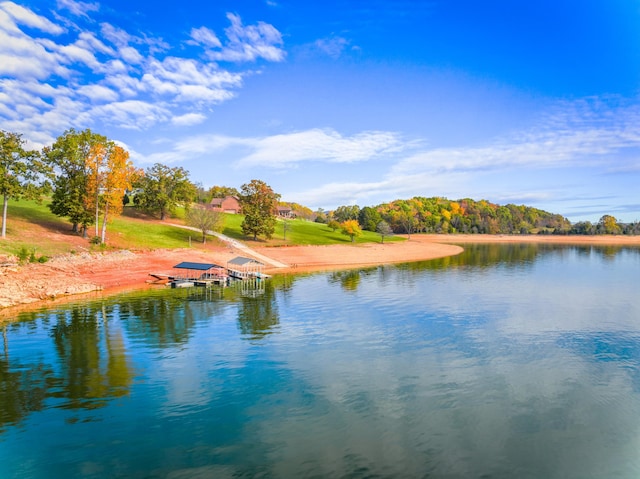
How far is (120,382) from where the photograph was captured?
2442 cm

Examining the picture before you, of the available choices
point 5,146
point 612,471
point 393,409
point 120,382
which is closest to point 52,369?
point 120,382

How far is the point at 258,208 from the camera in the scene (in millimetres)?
104812

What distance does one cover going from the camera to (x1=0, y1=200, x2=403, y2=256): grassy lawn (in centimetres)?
6353

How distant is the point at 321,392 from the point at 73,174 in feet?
243

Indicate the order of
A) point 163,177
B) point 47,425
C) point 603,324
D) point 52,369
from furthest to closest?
point 163,177 → point 603,324 → point 52,369 → point 47,425

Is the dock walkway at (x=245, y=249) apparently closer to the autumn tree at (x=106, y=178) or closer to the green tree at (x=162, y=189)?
the green tree at (x=162, y=189)

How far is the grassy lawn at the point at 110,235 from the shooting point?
2501 inches

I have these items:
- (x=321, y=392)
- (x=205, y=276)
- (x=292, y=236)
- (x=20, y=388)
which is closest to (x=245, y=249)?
(x=205, y=276)

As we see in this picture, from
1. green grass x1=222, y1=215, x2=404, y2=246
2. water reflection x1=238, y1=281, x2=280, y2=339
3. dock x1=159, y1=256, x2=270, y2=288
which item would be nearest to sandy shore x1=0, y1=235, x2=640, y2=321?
dock x1=159, y1=256, x2=270, y2=288

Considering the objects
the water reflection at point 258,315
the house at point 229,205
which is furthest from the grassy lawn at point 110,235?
the house at point 229,205

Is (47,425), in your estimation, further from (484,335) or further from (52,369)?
(484,335)

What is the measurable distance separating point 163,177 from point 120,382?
92154mm

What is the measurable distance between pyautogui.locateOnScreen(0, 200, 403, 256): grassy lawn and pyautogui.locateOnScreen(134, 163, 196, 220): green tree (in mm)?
4725

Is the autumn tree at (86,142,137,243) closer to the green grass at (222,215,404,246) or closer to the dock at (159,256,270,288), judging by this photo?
the dock at (159,256,270,288)
